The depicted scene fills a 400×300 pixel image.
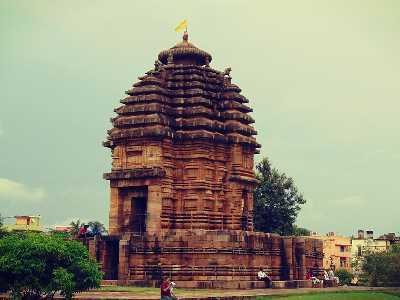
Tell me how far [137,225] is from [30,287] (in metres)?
14.8

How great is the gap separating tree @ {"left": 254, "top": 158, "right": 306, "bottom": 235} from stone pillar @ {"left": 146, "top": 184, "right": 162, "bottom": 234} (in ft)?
64.7

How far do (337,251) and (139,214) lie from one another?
190 feet

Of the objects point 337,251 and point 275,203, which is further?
point 337,251

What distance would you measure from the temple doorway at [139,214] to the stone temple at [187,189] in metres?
0.06

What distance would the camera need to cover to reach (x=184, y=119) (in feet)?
126

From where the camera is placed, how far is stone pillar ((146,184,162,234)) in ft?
118

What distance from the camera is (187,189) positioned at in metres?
37.2

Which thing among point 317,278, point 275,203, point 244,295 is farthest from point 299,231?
point 244,295

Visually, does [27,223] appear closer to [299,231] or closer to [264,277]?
[299,231]

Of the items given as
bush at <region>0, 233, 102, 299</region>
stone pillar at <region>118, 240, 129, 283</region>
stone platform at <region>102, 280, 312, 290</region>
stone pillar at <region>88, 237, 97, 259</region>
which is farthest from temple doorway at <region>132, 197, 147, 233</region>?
bush at <region>0, 233, 102, 299</region>

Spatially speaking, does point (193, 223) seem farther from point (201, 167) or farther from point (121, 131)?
point (121, 131)

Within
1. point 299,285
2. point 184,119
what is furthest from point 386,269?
point 184,119

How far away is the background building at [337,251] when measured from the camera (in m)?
89.1

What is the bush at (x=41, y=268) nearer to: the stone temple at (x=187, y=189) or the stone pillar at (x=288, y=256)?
the stone temple at (x=187, y=189)
